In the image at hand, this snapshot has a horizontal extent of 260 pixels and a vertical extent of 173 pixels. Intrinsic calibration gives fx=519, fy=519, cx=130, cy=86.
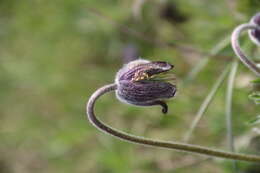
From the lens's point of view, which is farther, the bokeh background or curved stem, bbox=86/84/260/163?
Result: the bokeh background

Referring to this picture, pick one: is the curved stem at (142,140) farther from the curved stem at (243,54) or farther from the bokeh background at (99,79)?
the bokeh background at (99,79)

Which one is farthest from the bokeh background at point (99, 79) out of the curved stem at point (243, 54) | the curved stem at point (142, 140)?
the curved stem at point (142, 140)

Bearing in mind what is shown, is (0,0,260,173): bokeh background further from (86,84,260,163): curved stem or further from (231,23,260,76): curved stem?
(86,84,260,163): curved stem

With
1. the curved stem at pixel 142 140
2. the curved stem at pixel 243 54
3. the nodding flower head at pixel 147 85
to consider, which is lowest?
the curved stem at pixel 142 140

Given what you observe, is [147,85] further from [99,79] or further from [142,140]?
[99,79]

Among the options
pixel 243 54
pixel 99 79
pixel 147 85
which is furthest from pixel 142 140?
pixel 99 79

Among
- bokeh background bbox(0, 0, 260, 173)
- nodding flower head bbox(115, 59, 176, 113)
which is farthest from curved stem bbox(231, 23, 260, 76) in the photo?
bokeh background bbox(0, 0, 260, 173)
